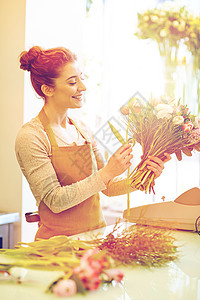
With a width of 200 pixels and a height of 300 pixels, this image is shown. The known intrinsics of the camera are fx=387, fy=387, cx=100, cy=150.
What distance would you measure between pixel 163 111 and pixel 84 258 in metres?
0.62

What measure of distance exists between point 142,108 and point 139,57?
5.65ft

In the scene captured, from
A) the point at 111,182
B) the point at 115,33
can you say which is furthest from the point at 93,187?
the point at 115,33

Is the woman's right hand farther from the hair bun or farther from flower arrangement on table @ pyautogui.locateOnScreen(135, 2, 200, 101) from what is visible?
flower arrangement on table @ pyautogui.locateOnScreen(135, 2, 200, 101)

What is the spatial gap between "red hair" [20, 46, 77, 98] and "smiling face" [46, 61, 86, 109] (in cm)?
2

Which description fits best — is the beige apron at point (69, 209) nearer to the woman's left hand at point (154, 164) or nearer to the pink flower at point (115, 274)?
Answer: the woman's left hand at point (154, 164)

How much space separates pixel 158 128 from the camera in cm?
122

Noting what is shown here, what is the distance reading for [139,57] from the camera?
2.85 meters

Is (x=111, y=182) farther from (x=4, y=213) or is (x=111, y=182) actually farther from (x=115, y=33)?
(x=115, y=33)

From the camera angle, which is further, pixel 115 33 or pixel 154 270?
pixel 115 33

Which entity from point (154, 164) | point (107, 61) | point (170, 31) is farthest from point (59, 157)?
point (107, 61)

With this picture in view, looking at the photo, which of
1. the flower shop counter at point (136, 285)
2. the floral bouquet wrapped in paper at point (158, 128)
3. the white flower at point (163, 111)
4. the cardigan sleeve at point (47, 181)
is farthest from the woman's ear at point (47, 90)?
the flower shop counter at point (136, 285)

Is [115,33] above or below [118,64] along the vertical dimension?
above

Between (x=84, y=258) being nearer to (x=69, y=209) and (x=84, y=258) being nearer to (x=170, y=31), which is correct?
(x=69, y=209)

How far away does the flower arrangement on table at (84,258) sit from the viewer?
2.25 ft
